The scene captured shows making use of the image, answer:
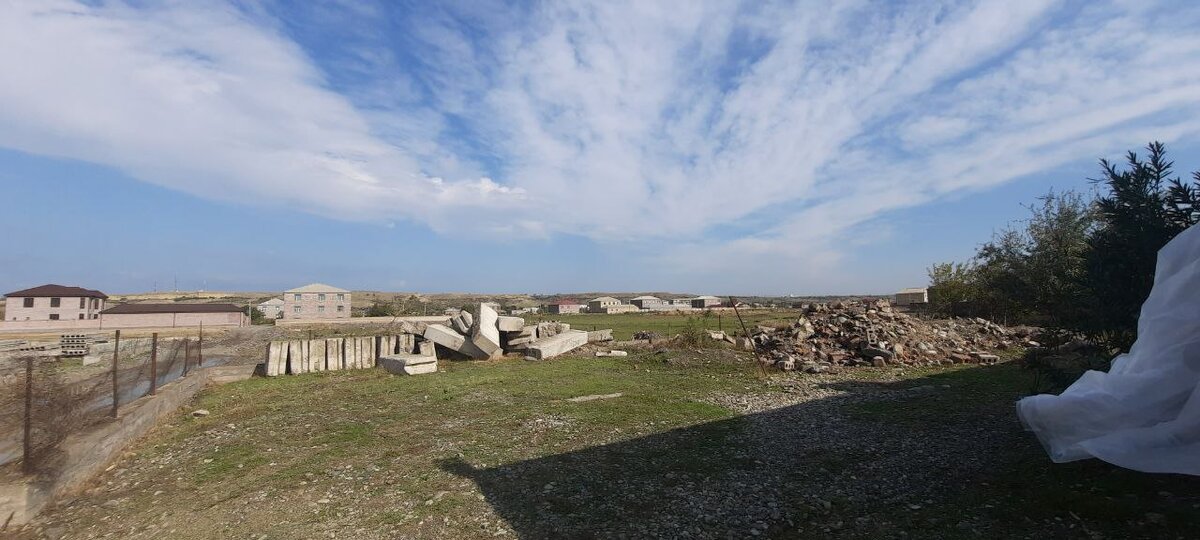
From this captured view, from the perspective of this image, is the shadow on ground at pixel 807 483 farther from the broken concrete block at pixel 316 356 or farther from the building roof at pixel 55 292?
the building roof at pixel 55 292

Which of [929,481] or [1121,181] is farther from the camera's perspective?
[929,481]

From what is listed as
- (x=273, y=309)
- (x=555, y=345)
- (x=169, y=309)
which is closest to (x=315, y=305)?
(x=273, y=309)

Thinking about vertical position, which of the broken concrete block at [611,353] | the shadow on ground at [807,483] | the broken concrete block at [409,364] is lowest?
the shadow on ground at [807,483]

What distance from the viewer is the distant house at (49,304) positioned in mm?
43969

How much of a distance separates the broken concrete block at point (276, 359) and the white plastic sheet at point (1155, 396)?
15.5 metres

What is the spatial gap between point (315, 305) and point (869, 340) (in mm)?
55695

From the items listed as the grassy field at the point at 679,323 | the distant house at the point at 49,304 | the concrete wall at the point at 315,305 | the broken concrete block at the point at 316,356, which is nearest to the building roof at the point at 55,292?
the distant house at the point at 49,304

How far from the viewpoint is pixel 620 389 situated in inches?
457

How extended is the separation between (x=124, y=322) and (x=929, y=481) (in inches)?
2173

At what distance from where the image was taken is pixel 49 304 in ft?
147

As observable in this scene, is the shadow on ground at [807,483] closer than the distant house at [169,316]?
Yes

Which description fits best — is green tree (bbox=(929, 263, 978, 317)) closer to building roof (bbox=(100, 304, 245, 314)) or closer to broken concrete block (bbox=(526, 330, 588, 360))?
broken concrete block (bbox=(526, 330, 588, 360))

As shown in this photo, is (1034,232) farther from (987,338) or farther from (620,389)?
(620,389)

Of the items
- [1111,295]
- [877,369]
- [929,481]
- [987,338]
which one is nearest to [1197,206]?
[1111,295]
